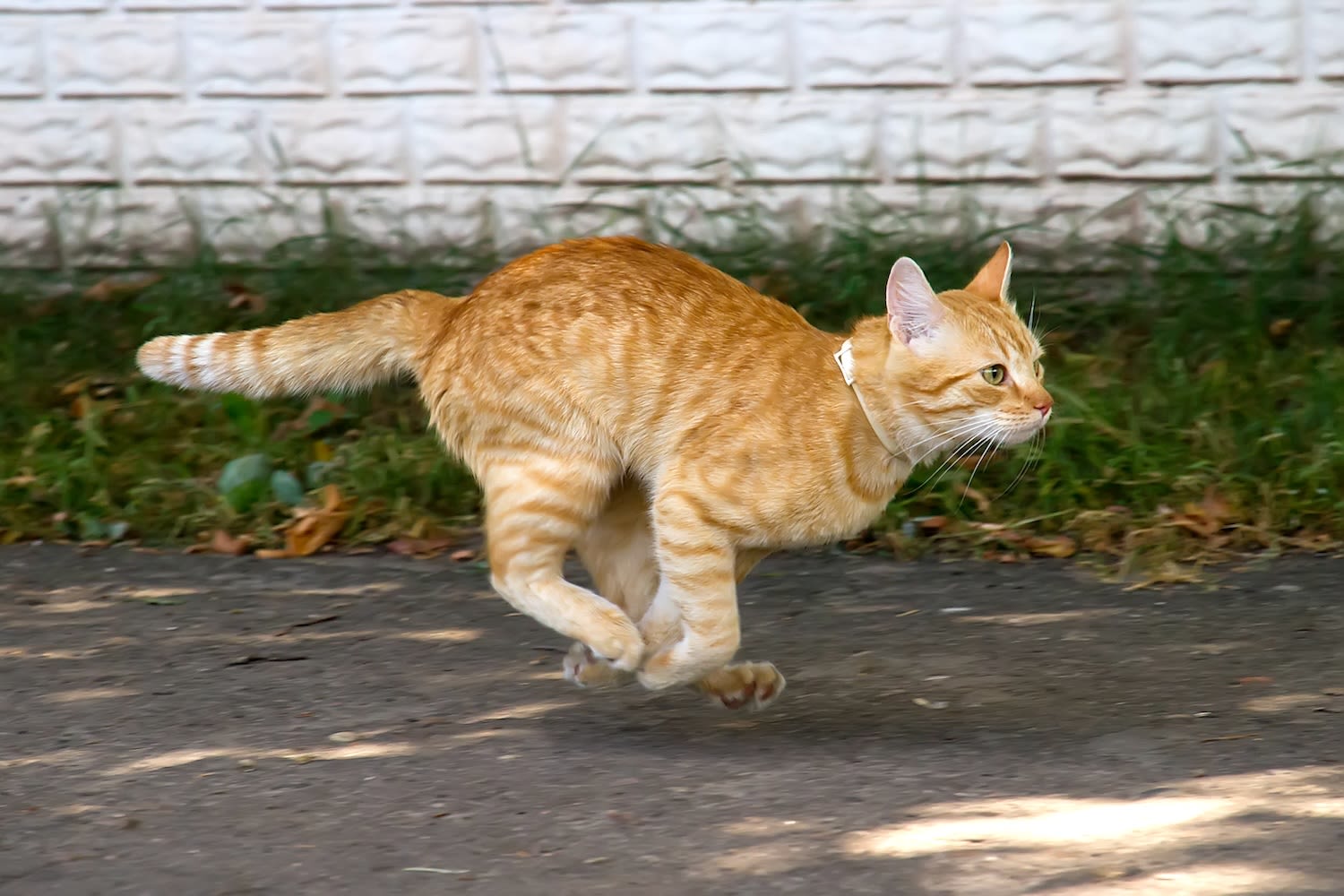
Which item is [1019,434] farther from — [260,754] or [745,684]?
[260,754]

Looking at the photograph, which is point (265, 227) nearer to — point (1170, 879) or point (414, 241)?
point (414, 241)

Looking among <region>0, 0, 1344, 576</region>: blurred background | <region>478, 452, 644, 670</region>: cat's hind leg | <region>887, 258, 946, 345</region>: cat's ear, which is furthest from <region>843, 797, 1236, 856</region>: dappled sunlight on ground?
<region>0, 0, 1344, 576</region>: blurred background

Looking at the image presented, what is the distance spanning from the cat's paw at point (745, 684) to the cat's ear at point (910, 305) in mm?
952

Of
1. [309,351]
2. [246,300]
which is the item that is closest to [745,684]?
[309,351]

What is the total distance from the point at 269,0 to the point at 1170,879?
6165mm

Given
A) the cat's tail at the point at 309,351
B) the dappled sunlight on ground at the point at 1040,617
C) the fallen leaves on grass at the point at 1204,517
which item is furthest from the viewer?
the fallen leaves on grass at the point at 1204,517

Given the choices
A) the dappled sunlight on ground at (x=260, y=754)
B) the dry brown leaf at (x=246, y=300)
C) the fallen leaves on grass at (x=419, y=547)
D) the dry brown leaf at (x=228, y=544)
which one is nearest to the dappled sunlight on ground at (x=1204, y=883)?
the dappled sunlight on ground at (x=260, y=754)

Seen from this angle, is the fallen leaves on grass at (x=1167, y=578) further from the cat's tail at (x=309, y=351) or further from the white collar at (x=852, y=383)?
the cat's tail at (x=309, y=351)

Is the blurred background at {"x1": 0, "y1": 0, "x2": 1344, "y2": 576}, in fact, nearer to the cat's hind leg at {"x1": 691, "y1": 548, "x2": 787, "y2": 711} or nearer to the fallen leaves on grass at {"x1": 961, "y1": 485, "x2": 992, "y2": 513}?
the fallen leaves on grass at {"x1": 961, "y1": 485, "x2": 992, "y2": 513}

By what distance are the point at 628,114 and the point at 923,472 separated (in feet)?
8.35

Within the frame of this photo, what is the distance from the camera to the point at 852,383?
13.3 feet

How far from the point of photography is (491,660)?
4848 millimetres

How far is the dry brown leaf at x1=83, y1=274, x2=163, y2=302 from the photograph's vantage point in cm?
767

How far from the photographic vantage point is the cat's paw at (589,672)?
167 inches
